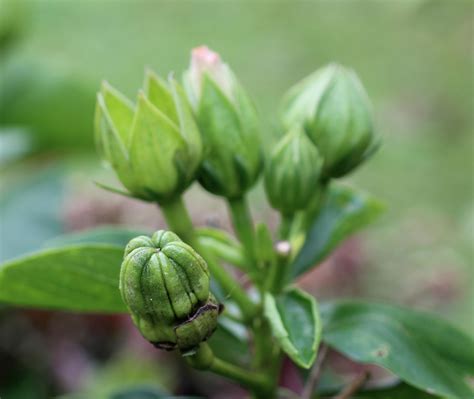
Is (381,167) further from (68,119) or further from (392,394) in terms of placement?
(392,394)

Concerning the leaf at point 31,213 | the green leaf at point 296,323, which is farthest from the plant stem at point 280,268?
the leaf at point 31,213

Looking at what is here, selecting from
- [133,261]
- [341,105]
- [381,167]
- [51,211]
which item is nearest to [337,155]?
[341,105]

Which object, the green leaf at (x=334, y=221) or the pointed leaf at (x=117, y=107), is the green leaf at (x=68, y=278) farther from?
the green leaf at (x=334, y=221)

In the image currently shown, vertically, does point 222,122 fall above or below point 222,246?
above

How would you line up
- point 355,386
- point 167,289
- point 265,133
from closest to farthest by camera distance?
point 167,289 → point 355,386 → point 265,133

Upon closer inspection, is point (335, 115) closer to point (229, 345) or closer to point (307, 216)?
point (307, 216)

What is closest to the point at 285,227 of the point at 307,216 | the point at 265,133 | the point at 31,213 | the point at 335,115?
the point at 307,216
